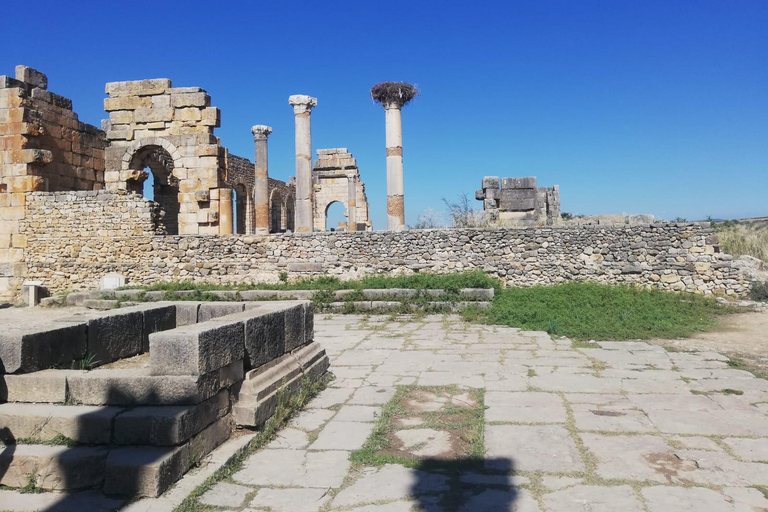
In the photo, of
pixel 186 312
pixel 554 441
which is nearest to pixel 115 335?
Answer: pixel 186 312

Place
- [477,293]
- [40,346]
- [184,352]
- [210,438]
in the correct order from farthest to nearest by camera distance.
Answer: [477,293], [40,346], [210,438], [184,352]

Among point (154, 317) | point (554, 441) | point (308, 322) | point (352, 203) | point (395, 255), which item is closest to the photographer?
point (554, 441)

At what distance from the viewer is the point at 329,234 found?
14.2 m

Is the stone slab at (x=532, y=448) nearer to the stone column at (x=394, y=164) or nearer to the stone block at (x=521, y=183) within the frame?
the stone block at (x=521, y=183)

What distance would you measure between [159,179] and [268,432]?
18.0 metres

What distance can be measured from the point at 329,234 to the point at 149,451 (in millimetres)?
10942

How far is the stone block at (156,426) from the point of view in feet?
11.1

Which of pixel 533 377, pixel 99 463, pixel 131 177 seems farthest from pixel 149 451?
pixel 131 177

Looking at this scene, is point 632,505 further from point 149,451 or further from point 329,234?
point 329,234

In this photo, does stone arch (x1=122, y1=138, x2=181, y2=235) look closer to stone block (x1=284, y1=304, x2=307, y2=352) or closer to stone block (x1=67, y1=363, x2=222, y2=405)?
stone block (x1=284, y1=304, x2=307, y2=352)

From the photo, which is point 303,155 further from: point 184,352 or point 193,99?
point 184,352

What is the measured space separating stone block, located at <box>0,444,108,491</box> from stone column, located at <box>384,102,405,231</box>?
1409 centimetres

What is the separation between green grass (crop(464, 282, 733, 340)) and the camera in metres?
8.34

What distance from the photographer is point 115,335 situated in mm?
5355
